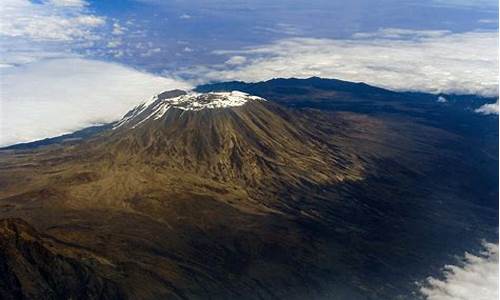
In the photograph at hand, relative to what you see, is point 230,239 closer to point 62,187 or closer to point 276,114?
point 62,187

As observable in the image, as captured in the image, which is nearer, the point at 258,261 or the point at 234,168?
the point at 258,261

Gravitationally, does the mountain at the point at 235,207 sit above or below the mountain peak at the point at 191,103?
below

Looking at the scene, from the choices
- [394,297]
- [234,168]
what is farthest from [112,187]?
[394,297]

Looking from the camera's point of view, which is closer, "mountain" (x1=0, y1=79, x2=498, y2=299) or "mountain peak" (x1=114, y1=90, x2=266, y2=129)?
"mountain" (x1=0, y1=79, x2=498, y2=299)

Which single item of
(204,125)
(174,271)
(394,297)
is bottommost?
(394,297)

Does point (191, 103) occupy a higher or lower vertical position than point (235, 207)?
higher

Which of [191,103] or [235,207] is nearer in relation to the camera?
[235,207]

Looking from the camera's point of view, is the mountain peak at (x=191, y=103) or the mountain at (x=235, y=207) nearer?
the mountain at (x=235, y=207)

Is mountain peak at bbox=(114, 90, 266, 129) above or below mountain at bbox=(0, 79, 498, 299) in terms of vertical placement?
above
